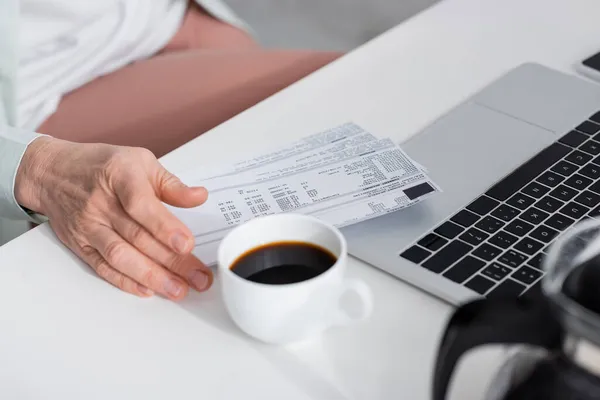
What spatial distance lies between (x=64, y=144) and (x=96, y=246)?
6.5 inches

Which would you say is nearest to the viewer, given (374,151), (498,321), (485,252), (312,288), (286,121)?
(498,321)

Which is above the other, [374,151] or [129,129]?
[374,151]

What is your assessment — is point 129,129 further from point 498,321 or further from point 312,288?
point 498,321

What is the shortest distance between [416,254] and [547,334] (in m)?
0.29

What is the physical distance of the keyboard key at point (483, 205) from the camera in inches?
31.0

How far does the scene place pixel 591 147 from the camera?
34.8 inches

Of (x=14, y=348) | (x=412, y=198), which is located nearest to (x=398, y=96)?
(x=412, y=198)

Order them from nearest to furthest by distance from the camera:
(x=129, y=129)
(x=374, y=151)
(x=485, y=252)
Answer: (x=485, y=252) → (x=374, y=151) → (x=129, y=129)

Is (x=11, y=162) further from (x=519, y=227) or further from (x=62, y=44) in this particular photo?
(x=519, y=227)

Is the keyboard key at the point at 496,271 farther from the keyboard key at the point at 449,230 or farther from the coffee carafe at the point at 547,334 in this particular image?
the coffee carafe at the point at 547,334

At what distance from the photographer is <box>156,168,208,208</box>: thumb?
2.48 ft

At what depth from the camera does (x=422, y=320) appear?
68cm

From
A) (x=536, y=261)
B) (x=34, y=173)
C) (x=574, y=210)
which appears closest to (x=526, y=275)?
(x=536, y=261)

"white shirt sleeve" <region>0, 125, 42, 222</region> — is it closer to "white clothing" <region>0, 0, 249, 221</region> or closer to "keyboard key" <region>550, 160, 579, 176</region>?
"white clothing" <region>0, 0, 249, 221</region>
